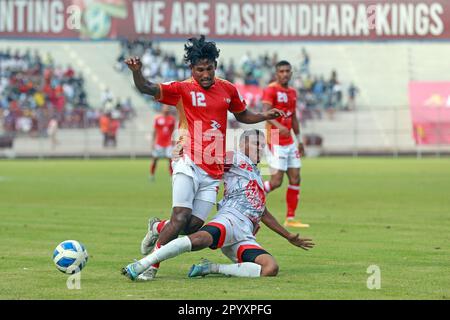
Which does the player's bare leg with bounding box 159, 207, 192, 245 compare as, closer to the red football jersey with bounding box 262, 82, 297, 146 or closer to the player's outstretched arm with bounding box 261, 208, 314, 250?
the player's outstretched arm with bounding box 261, 208, 314, 250

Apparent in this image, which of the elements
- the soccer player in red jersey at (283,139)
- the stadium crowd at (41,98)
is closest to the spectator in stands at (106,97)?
the stadium crowd at (41,98)

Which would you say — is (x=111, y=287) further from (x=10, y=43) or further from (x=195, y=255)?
(x=10, y=43)

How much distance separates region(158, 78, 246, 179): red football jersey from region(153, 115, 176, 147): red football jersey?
23222 mm

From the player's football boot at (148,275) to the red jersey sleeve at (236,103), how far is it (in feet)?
7.53

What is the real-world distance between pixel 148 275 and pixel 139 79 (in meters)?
2.00

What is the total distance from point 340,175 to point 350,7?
24.5 meters

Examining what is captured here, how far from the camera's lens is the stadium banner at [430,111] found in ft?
172

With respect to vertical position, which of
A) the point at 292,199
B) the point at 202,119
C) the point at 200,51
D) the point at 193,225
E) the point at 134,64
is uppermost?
the point at 200,51

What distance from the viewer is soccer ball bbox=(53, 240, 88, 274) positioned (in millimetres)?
10773

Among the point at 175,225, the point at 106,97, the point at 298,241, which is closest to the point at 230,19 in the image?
the point at 106,97

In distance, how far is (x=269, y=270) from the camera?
10.9 meters

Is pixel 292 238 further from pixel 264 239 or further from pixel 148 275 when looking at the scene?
pixel 264 239

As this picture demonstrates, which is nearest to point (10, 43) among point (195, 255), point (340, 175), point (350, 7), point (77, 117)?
point (77, 117)
